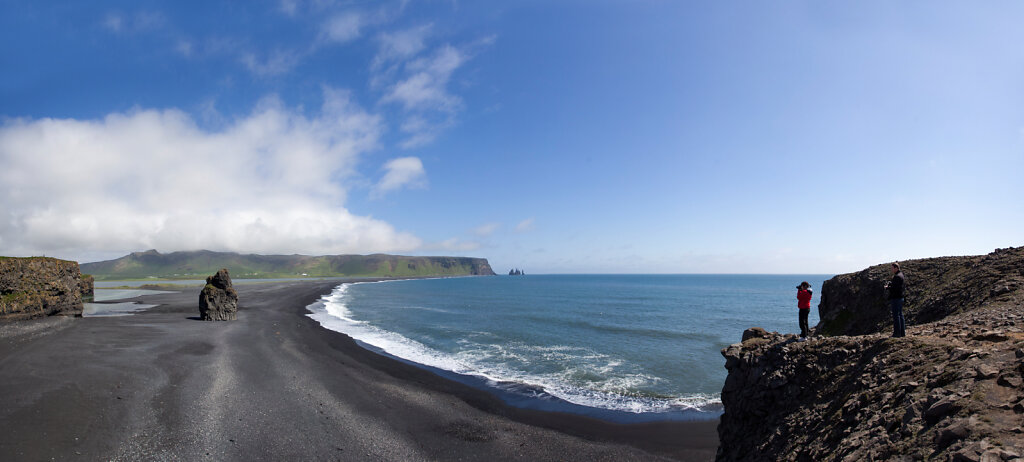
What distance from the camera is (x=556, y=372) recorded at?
27453 millimetres

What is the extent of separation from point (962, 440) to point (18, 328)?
54160 mm

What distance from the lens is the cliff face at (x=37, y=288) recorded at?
1480 inches

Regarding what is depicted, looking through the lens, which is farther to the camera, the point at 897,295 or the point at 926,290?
the point at 926,290

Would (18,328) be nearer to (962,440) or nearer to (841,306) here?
(962,440)

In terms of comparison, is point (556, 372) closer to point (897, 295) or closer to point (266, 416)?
point (266, 416)

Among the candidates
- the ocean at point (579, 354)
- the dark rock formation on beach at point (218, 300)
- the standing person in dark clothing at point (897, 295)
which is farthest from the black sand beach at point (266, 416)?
the dark rock formation on beach at point (218, 300)

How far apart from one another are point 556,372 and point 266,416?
56.6 ft

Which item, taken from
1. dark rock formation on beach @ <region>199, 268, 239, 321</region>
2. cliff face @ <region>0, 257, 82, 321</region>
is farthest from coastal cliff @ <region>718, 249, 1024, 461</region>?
cliff face @ <region>0, 257, 82, 321</region>

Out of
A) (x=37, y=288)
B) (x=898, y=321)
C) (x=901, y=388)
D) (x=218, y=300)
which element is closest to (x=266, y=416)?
(x=901, y=388)

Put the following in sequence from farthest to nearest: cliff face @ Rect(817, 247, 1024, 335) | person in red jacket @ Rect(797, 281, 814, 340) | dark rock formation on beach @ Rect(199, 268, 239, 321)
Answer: dark rock formation on beach @ Rect(199, 268, 239, 321) < person in red jacket @ Rect(797, 281, 814, 340) < cliff face @ Rect(817, 247, 1024, 335)

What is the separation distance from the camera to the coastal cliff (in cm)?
634

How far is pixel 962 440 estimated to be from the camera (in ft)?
19.6

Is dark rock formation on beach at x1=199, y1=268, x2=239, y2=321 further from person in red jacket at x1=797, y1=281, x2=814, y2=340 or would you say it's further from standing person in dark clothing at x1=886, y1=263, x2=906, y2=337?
standing person in dark clothing at x1=886, y1=263, x2=906, y2=337

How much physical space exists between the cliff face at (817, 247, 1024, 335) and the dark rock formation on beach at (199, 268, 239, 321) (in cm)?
5294
